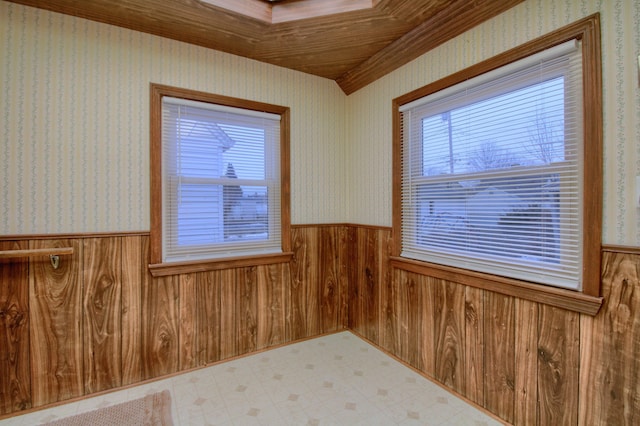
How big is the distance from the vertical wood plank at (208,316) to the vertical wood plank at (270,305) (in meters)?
0.36

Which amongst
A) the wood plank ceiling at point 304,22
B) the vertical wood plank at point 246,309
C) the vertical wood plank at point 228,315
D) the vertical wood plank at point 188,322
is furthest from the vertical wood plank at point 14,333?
the wood plank ceiling at point 304,22

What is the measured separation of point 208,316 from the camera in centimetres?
250

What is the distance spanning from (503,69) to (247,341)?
2755mm

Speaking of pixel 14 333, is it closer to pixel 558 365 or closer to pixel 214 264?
pixel 214 264

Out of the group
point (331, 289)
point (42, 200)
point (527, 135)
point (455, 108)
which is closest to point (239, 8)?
point (455, 108)

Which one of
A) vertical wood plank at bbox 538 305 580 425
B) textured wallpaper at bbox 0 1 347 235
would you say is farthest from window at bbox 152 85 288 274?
vertical wood plank at bbox 538 305 580 425

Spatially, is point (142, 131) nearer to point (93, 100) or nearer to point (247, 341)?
point (93, 100)

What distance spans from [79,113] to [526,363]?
3.23 m

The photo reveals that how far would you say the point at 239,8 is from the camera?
2.07 metres

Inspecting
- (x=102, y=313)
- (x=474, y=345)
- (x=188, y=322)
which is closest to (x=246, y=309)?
(x=188, y=322)

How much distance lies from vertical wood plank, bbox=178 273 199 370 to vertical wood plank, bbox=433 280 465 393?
6.12 feet

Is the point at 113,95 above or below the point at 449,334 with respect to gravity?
above

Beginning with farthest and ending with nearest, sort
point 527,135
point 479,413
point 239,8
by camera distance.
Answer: point 239,8 → point 479,413 → point 527,135

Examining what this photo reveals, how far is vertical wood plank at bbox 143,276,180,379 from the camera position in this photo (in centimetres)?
228
